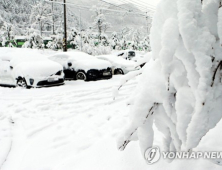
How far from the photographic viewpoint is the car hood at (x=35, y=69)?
831cm

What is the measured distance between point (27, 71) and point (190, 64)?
7.95 metres

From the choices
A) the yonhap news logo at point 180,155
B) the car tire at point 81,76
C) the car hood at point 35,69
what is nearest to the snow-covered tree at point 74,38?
the car tire at point 81,76

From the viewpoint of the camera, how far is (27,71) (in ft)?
27.3

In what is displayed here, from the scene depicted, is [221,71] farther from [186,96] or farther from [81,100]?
[81,100]

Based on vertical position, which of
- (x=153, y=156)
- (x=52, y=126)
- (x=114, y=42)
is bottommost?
(x=52, y=126)

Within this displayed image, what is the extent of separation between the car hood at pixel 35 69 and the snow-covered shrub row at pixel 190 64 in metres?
7.52

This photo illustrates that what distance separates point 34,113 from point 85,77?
5329 millimetres

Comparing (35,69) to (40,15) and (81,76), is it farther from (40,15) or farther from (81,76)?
(40,15)

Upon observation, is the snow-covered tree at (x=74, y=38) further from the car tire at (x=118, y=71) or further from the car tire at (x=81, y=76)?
the car tire at (x=81, y=76)

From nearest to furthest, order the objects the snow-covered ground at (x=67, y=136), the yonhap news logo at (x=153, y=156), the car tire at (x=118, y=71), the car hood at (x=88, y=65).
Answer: the yonhap news logo at (x=153, y=156) → the snow-covered ground at (x=67, y=136) → the car hood at (x=88, y=65) → the car tire at (x=118, y=71)

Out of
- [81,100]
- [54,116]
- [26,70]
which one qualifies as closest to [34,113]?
[54,116]

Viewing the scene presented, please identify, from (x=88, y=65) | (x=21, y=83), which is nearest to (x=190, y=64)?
(x=21, y=83)

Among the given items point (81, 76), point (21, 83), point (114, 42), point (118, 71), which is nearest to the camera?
point (21, 83)

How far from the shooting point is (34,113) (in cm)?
509
